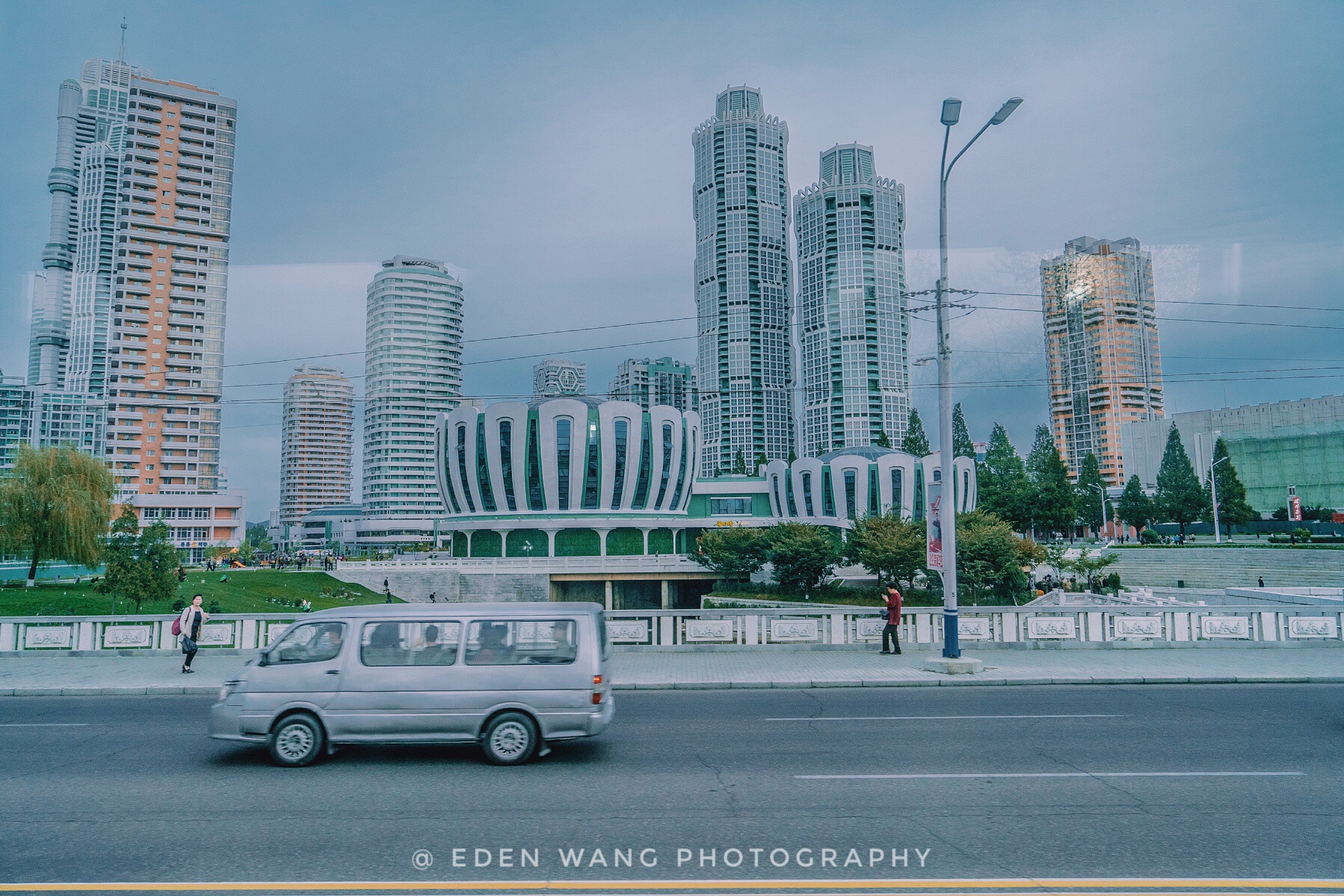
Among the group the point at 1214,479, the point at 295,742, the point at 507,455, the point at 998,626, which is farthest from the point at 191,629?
the point at 1214,479

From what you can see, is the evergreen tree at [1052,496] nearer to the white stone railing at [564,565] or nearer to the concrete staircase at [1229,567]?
the concrete staircase at [1229,567]

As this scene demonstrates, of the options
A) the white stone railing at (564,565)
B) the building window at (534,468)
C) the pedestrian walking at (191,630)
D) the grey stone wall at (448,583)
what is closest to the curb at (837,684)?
the pedestrian walking at (191,630)

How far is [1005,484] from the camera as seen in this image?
280ft

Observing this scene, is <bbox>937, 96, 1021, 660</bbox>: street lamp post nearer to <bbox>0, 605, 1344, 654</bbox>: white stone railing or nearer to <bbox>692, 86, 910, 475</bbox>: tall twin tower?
<bbox>0, 605, 1344, 654</bbox>: white stone railing

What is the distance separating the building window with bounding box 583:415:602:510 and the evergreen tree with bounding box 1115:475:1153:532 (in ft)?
225

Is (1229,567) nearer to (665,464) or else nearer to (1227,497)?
(1227,497)

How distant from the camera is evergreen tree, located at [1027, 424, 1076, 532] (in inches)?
3189

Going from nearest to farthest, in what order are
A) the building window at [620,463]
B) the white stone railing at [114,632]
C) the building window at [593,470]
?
the white stone railing at [114,632] → the building window at [593,470] → the building window at [620,463]

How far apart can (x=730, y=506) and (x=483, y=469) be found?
123ft

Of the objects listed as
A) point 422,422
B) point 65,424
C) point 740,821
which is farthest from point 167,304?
point 740,821

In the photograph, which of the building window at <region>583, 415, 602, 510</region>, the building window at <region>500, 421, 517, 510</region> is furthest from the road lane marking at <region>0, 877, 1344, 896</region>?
the building window at <region>500, 421, 517, 510</region>

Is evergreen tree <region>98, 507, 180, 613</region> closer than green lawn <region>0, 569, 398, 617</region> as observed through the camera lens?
Yes

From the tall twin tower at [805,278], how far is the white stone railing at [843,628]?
152m

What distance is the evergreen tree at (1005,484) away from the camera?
79.8 m
